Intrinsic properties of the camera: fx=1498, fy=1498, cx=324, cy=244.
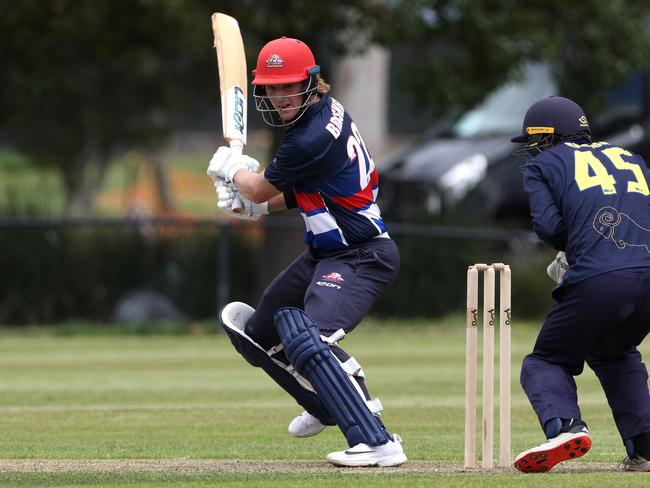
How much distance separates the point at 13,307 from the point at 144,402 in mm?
7003

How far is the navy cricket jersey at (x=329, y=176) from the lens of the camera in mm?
6812

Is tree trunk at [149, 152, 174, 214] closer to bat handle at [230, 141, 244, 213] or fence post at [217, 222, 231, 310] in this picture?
fence post at [217, 222, 231, 310]

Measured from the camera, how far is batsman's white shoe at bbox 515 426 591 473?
20.4 ft

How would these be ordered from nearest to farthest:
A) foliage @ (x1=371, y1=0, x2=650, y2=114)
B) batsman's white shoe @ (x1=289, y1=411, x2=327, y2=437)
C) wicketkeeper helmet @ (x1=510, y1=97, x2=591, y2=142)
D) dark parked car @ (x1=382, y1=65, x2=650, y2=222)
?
wicketkeeper helmet @ (x1=510, y1=97, x2=591, y2=142)
batsman's white shoe @ (x1=289, y1=411, x2=327, y2=437)
foliage @ (x1=371, y1=0, x2=650, y2=114)
dark parked car @ (x1=382, y1=65, x2=650, y2=222)

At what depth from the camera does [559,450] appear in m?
6.24

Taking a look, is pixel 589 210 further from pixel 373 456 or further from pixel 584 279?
pixel 373 456

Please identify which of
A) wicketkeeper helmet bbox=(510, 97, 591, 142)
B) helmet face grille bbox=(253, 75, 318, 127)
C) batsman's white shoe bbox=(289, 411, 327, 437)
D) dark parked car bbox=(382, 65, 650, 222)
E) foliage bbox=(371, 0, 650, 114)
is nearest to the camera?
wicketkeeper helmet bbox=(510, 97, 591, 142)

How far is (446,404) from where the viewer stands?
33.1ft

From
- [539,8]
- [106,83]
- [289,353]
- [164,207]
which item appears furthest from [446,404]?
[164,207]

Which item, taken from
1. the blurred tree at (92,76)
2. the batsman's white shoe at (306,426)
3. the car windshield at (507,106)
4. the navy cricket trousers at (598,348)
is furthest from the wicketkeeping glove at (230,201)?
the car windshield at (507,106)

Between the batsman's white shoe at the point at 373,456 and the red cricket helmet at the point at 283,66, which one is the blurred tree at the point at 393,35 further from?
the batsman's white shoe at the point at 373,456

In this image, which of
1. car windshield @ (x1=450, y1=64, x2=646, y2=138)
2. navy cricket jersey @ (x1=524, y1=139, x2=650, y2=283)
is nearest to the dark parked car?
car windshield @ (x1=450, y1=64, x2=646, y2=138)

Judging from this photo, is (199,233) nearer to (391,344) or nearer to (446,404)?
(391,344)

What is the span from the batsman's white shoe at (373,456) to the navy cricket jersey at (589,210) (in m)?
1.07
